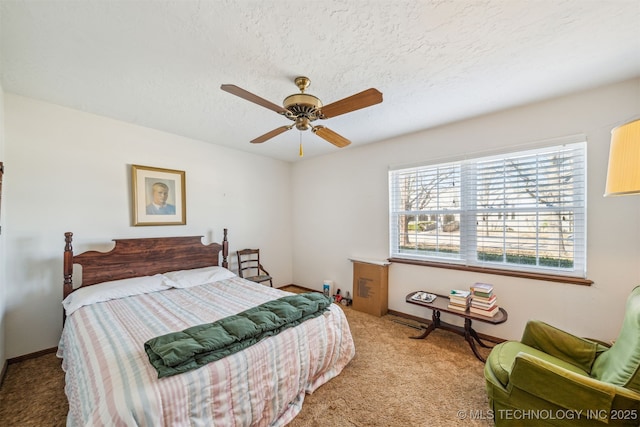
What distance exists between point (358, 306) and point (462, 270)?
1.53 metres

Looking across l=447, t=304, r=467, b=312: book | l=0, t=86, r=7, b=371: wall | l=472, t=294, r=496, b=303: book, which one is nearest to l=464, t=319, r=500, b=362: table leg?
l=447, t=304, r=467, b=312: book

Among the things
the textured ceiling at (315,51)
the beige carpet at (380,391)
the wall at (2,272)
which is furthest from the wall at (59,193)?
the beige carpet at (380,391)

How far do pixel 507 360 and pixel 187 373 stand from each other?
6.68 feet

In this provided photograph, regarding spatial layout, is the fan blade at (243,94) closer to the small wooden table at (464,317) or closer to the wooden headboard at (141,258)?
the wooden headboard at (141,258)

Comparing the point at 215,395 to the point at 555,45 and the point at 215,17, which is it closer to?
the point at 215,17

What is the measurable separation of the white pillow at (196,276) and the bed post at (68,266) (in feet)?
2.69

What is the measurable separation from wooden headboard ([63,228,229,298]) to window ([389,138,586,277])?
2.84m

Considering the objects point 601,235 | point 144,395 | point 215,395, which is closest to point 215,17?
point 144,395

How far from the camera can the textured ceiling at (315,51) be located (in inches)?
53.4

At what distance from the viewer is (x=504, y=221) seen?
2674 millimetres

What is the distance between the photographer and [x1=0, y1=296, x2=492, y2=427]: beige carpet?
1.67 m

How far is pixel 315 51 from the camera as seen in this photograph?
1668mm

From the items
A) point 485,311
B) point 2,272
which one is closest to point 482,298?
point 485,311

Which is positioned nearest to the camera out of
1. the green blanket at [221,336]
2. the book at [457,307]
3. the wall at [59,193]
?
the green blanket at [221,336]
